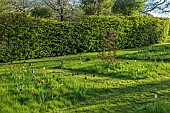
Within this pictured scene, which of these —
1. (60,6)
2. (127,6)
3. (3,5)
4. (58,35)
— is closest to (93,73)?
(58,35)

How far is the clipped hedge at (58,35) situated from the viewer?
12.2 metres

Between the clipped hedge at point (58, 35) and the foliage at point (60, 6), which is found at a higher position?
the foliage at point (60, 6)

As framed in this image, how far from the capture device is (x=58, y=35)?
13.4 metres

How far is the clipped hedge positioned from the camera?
12.2m

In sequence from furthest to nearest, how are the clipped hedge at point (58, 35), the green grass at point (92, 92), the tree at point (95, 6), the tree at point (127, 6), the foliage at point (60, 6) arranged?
1. the tree at point (127, 6)
2. the foliage at point (60, 6)
3. the tree at point (95, 6)
4. the clipped hedge at point (58, 35)
5. the green grass at point (92, 92)

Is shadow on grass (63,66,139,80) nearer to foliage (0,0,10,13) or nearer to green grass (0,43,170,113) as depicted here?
green grass (0,43,170,113)

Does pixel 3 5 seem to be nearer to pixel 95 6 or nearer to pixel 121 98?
pixel 95 6

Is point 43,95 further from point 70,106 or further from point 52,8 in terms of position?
point 52,8

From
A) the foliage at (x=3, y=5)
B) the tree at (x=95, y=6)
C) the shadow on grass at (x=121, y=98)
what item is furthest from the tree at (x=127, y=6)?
the shadow on grass at (x=121, y=98)

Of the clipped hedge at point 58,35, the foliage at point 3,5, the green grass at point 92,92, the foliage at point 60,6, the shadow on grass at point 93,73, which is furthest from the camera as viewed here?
the foliage at point 60,6

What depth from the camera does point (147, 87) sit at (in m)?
6.74

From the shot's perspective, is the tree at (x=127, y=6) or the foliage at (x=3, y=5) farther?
the tree at (x=127, y=6)

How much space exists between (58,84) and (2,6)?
1074cm

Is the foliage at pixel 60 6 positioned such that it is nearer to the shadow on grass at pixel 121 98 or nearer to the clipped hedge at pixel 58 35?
the clipped hedge at pixel 58 35
